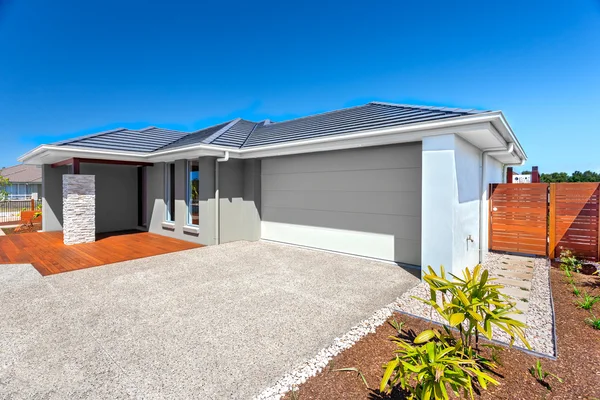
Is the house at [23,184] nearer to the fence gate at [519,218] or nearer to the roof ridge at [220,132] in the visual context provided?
the roof ridge at [220,132]

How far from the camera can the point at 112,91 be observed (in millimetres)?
16016

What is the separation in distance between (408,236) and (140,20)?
1253cm

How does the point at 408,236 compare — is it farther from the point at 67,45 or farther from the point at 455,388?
the point at 67,45

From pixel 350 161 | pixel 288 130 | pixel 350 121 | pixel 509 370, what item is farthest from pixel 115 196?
pixel 509 370

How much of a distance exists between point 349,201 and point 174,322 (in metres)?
5.31

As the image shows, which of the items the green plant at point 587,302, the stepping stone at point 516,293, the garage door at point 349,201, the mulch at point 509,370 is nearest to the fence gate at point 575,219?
the green plant at point 587,302

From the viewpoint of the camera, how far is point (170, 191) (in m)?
10.8

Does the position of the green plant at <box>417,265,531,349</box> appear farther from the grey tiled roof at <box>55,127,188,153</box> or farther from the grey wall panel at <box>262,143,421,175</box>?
the grey tiled roof at <box>55,127,188,153</box>

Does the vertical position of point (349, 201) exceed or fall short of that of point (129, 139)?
it falls short

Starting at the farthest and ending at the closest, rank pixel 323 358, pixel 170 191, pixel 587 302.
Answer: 1. pixel 170 191
2. pixel 587 302
3. pixel 323 358

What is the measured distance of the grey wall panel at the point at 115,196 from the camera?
11734 millimetres

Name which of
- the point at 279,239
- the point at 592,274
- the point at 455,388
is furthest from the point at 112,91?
the point at 592,274

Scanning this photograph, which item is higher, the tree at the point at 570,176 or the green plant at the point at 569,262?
the tree at the point at 570,176

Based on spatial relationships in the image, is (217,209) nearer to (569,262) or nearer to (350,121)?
(350,121)
